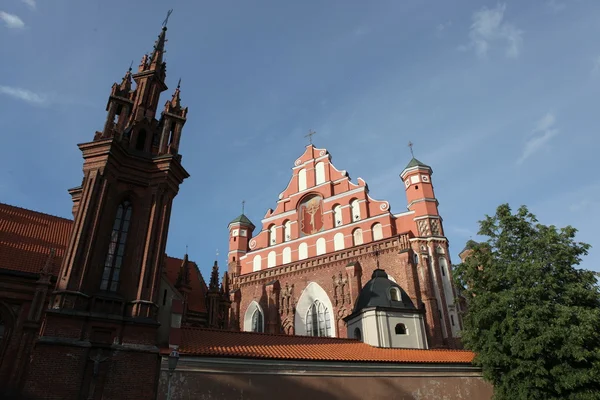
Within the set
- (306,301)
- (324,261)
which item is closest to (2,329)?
(306,301)

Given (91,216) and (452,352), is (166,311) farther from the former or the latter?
(452,352)

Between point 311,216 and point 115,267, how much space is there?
1970 cm

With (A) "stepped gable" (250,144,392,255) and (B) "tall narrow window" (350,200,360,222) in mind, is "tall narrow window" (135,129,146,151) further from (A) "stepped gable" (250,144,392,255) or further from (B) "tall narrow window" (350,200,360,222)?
(B) "tall narrow window" (350,200,360,222)

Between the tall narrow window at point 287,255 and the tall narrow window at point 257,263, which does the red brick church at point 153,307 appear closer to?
the tall narrow window at point 287,255

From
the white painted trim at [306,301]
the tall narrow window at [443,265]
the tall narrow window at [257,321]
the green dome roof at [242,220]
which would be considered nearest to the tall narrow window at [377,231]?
the tall narrow window at [443,265]

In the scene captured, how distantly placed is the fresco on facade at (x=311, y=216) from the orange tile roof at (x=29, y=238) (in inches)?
685

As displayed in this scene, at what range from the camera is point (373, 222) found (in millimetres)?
29062

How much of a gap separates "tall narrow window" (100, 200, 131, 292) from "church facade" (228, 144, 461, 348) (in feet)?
52.5

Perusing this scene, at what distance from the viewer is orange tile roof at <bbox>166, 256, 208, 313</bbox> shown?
73.1 feet

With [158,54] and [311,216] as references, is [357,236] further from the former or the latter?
[158,54]

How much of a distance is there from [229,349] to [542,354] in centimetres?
1184

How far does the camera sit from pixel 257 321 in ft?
101

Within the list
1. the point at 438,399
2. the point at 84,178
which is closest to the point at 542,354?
the point at 438,399

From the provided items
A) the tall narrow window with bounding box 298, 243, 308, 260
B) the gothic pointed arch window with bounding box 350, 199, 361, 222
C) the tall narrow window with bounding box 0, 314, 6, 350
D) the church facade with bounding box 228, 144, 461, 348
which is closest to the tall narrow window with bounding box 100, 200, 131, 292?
the tall narrow window with bounding box 0, 314, 6, 350
